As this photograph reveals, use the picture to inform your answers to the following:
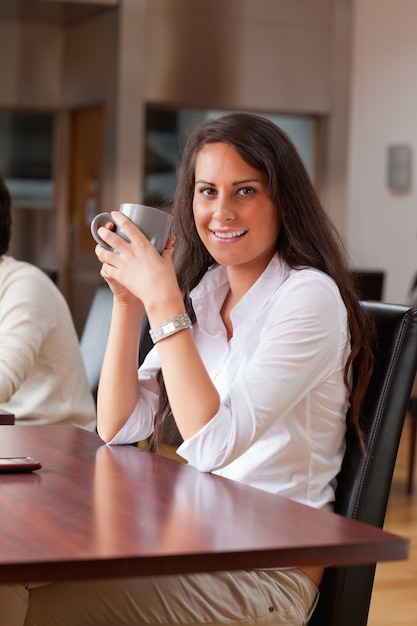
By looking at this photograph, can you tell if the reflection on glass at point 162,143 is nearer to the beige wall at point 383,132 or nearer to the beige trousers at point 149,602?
the beige wall at point 383,132

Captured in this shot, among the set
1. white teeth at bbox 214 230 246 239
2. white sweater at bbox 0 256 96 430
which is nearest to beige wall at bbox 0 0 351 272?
white sweater at bbox 0 256 96 430

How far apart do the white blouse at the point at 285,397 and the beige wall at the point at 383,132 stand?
6.01 metres

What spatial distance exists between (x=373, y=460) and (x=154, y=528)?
20.7 inches

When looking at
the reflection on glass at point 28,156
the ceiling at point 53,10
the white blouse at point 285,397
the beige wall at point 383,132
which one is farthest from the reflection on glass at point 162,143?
the white blouse at point 285,397

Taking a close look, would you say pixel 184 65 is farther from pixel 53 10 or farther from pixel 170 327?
pixel 170 327

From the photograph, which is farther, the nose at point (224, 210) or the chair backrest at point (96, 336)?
the chair backrest at point (96, 336)

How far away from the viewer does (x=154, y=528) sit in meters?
1.07

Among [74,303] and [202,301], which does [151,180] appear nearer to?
[74,303]

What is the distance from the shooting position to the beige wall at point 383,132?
7629 mm

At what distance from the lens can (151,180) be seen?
8.34m

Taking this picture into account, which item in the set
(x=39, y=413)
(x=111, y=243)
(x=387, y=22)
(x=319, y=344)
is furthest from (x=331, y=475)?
(x=387, y=22)

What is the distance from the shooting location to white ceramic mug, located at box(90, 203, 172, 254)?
1493mm

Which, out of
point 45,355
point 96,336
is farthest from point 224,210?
point 96,336

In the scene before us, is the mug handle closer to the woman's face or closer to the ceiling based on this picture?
the woman's face
